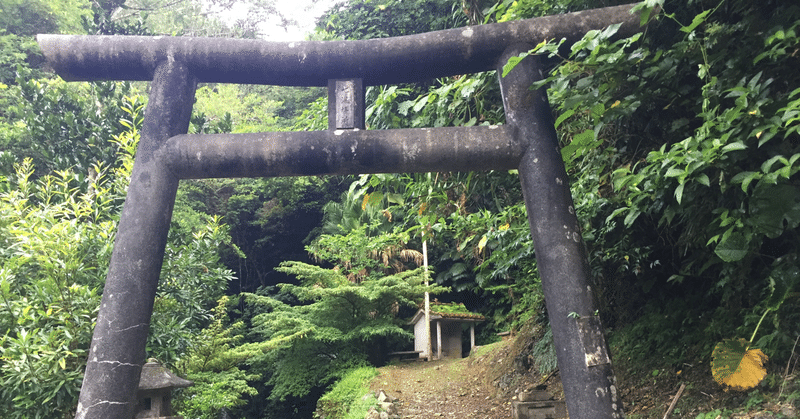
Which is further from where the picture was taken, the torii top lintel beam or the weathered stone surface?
the weathered stone surface

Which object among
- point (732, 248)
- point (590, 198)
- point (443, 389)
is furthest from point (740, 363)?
point (443, 389)

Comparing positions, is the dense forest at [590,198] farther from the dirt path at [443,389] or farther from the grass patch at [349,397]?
the grass patch at [349,397]

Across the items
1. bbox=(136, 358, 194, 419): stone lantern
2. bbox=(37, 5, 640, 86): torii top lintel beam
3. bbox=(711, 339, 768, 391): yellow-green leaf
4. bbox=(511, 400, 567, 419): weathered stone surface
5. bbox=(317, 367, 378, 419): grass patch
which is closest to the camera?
bbox=(711, 339, 768, 391): yellow-green leaf

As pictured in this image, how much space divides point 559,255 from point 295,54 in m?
1.85

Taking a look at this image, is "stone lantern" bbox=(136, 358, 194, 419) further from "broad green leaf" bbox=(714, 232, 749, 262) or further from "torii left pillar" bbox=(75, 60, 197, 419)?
"broad green leaf" bbox=(714, 232, 749, 262)

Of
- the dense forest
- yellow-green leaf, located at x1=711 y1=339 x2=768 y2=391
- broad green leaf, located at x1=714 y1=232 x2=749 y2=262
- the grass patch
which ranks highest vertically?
the dense forest

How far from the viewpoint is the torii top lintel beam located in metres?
2.71

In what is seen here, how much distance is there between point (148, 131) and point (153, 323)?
3117 mm

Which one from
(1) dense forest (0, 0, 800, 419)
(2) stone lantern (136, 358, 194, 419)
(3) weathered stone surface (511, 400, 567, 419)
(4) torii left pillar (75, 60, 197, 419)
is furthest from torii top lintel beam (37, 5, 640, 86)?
(3) weathered stone surface (511, 400, 567, 419)

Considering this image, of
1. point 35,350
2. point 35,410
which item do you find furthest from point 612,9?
point 35,410

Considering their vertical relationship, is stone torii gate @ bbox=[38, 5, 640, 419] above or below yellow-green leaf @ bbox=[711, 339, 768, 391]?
above

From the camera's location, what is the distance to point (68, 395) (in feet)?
13.9

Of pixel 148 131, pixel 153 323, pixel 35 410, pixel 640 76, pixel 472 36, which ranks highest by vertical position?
pixel 472 36

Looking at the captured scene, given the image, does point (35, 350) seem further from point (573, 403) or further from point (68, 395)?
point (573, 403)
